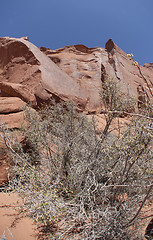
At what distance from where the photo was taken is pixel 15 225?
319 centimetres

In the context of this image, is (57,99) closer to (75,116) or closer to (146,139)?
(75,116)

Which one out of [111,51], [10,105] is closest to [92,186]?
[10,105]

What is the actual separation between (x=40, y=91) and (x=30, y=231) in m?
6.24

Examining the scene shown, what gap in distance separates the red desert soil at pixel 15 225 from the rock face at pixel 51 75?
2688 millimetres

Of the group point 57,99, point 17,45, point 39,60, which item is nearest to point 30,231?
point 57,99

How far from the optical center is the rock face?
24.7 ft

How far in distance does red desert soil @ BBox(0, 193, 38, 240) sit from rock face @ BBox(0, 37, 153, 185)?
269cm

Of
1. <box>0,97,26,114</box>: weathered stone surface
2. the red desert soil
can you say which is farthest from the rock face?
the red desert soil

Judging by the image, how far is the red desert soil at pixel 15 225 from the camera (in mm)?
2930

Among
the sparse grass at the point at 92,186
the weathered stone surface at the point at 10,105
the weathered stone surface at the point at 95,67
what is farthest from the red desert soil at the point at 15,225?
the weathered stone surface at the point at 95,67

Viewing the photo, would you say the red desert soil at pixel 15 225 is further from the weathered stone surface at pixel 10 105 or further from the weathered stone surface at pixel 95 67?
the weathered stone surface at pixel 95 67

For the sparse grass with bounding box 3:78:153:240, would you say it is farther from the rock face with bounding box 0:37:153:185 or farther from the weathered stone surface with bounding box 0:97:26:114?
the rock face with bounding box 0:37:153:185

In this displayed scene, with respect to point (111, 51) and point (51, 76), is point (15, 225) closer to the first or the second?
point (51, 76)

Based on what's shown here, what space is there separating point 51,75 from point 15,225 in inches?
294
